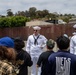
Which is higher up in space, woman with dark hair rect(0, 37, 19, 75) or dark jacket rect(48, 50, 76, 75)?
woman with dark hair rect(0, 37, 19, 75)

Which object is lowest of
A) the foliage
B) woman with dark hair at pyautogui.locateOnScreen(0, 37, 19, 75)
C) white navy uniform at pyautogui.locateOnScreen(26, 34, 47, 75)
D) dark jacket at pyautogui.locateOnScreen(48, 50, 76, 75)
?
the foliage

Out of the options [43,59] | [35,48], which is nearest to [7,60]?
[43,59]

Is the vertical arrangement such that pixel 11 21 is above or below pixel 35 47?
below

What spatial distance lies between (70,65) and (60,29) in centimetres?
2716

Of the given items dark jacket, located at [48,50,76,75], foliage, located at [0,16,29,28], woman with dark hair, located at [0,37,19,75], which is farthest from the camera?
foliage, located at [0,16,29,28]

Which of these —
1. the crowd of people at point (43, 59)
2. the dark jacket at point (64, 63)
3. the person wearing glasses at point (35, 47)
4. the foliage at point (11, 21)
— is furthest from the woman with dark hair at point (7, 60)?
the foliage at point (11, 21)

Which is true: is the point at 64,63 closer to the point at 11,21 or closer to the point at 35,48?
the point at 35,48

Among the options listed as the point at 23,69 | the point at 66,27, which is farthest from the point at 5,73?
the point at 66,27

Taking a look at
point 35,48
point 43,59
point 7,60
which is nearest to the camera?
point 7,60

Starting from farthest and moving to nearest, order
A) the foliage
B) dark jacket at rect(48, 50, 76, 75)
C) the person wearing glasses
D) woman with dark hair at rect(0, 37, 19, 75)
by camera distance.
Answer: the foliage, the person wearing glasses, dark jacket at rect(48, 50, 76, 75), woman with dark hair at rect(0, 37, 19, 75)

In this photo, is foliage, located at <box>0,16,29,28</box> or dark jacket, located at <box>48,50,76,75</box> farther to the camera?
foliage, located at <box>0,16,29,28</box>

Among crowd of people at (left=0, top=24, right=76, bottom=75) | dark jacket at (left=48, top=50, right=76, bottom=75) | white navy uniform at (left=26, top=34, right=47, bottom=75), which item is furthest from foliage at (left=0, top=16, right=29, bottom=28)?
dark jacket at (left=48, top=50, right=76, bottom=75)

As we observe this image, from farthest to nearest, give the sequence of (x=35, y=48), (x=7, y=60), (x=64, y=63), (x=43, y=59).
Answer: (x=35, y=48) < (x=43, y=59) < (x=64, y=63) < (x=7, y=60)

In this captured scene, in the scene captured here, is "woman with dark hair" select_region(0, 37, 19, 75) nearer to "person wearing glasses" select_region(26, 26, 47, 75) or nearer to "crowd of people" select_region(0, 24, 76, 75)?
"crowd of people" select_region(0, 24, 76, 75)
